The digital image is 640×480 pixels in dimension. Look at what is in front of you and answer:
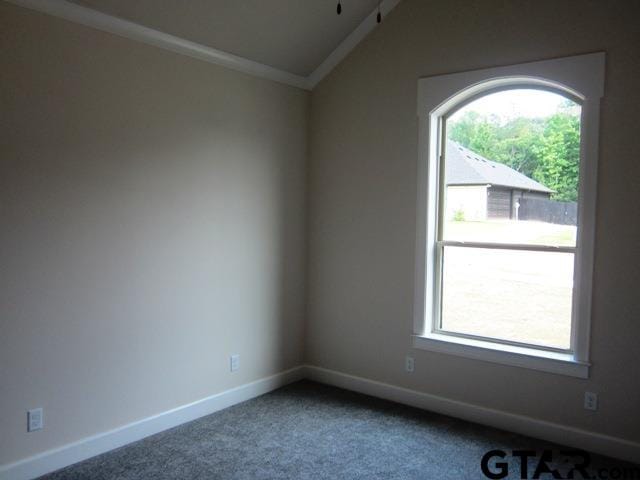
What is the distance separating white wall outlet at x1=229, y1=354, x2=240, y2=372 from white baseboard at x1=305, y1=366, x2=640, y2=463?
858 mm

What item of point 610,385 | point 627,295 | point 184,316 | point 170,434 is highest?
point 627,295

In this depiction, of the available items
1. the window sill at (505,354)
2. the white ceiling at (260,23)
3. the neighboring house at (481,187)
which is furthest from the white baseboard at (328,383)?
the white ceiling at (260,23)

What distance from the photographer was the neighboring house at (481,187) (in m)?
3.67

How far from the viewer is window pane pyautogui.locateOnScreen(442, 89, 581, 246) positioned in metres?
3.49

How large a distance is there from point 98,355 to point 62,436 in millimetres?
482

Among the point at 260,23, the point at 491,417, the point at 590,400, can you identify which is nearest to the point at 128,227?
the point at 260,23

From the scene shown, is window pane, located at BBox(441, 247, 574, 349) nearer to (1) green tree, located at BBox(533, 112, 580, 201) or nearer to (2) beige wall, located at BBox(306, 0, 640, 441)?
(2) beige wall, located at BBox(306, 0, 640, 441)

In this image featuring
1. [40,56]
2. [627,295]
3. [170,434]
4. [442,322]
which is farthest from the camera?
[442,322]

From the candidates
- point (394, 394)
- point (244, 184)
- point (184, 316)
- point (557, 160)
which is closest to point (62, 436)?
point (184, 316)

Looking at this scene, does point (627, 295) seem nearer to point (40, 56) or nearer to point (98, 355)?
point (98, 355)

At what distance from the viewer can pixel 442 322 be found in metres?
4.09

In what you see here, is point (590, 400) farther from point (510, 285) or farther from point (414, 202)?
point (414, 202)

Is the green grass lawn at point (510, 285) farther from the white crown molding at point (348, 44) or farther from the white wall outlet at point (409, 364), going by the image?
the white crown molding at point (348, 44)

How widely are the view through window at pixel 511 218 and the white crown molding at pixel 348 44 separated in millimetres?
1019
